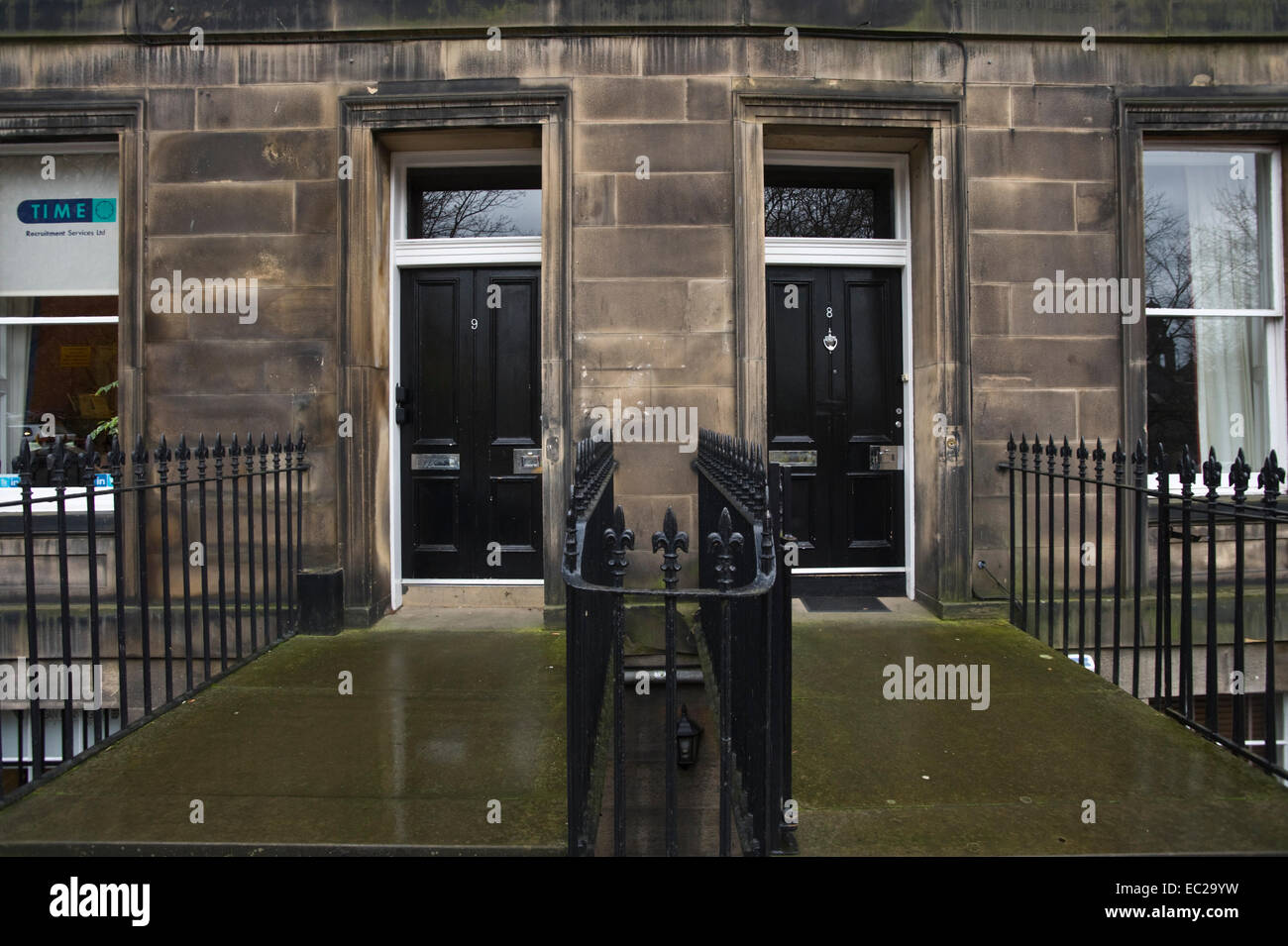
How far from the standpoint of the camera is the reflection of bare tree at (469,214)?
264 inches

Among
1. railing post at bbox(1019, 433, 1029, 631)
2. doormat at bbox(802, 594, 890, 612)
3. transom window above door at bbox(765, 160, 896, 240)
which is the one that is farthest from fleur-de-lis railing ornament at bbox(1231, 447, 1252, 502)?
transom window above door at bbox(765, 160, 896, 240)

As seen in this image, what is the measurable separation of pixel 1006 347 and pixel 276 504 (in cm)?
530

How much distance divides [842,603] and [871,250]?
2887 mm

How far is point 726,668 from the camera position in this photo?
247cm

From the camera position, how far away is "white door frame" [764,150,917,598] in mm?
6617

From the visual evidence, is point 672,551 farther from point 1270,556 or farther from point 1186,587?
point 1186,587

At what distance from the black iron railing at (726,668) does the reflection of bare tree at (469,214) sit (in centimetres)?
394

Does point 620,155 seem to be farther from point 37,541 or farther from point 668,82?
point 37,541

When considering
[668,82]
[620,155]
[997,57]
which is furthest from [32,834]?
[997,57]

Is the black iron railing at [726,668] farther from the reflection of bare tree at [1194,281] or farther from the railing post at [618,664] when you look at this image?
the reflection of bare tree at [1194,281]

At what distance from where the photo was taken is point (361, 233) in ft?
19.9

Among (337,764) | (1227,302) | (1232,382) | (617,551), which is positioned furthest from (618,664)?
(1227,302)

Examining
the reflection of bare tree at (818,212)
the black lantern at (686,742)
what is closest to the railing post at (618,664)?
the black lantern at (686,742)

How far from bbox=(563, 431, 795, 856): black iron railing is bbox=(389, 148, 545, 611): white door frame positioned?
11.5 ft
